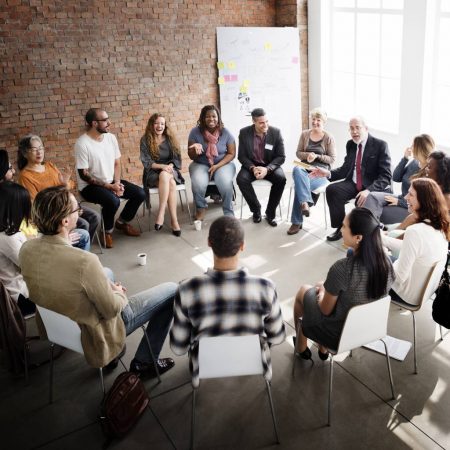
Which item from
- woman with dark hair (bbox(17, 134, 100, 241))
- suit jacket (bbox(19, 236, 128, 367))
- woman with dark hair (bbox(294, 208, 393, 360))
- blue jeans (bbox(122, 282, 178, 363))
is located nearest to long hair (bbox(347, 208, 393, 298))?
woman with dark hair (bbox(294, 208, 393, 360))

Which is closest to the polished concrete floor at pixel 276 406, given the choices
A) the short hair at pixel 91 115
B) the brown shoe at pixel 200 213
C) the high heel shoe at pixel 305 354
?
the high heel shoe at pixel 305 354

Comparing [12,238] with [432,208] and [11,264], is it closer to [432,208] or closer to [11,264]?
[11,264]

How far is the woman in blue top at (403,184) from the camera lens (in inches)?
188

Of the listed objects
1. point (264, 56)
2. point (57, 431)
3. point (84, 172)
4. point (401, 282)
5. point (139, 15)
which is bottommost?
point (57, 431)

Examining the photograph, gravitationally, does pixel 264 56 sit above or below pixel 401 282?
above

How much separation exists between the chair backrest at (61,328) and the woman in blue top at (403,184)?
3113 millimetres

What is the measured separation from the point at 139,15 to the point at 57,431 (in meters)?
5.72

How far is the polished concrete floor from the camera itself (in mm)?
3037

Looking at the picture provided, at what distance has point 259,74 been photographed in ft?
25.8

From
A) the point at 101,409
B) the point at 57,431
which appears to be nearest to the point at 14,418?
the point at 57,431

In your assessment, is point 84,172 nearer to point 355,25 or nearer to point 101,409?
point 101,409

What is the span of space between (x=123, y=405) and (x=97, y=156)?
3.31 m

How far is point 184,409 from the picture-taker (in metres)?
3.31

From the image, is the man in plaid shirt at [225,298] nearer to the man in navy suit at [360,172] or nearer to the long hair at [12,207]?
the long hair at [12,207]
